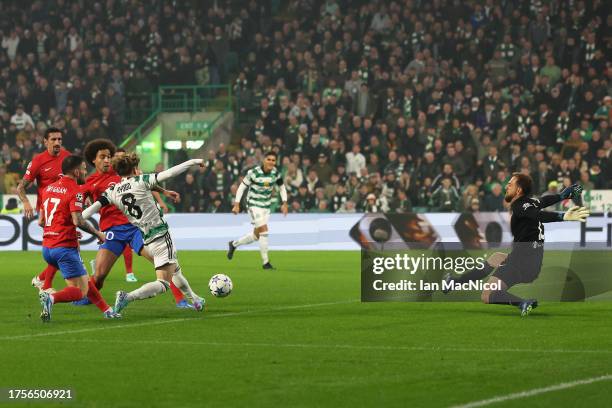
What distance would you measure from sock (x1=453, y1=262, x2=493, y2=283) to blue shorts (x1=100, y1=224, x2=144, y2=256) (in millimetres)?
3660

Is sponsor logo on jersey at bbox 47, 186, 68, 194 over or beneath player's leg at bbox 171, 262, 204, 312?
over

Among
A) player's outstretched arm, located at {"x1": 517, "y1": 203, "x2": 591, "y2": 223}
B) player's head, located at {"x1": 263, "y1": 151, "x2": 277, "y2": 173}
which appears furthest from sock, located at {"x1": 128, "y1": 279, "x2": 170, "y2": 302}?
player's head, located at {"x1": 263, "y1": 151, "x2": 277, "y2": 173}

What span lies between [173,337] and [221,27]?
2691 cm

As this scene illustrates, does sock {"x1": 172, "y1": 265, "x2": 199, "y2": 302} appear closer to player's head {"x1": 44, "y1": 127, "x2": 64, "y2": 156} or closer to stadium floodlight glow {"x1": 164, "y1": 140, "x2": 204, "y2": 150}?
player's head {"x1": 44, "y1": 127, "x2": 64, "y2": 156}

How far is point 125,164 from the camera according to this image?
491 inches

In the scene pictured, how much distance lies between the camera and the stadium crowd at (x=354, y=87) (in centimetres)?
2903

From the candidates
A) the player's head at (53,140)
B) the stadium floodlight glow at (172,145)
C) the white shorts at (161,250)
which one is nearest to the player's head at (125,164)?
the white shorts at (161,250)

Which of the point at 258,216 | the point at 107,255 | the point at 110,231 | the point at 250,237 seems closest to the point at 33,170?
the point at 110,231

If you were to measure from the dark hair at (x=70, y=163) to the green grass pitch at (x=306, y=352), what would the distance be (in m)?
1.56

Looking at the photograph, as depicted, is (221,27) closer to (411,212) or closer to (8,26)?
(8,26)

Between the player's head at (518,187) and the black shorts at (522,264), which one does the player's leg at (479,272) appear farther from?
the player's head at (518,187)

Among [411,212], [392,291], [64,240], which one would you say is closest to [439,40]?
[411,212]

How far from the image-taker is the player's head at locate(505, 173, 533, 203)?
13016mm

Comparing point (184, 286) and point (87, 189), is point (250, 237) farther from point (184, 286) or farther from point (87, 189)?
point (184, 286)
